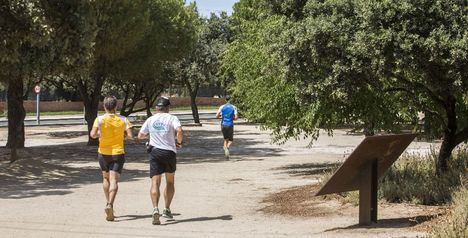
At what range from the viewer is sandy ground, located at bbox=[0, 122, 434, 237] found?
8461 mm

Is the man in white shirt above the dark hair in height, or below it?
below

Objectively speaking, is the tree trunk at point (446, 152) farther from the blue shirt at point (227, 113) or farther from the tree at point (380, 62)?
the blue shirt at point (227, 113)

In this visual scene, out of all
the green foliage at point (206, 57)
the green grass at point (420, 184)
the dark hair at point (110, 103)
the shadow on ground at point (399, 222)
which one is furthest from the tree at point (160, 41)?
the shadow on ground at point (399, 222)

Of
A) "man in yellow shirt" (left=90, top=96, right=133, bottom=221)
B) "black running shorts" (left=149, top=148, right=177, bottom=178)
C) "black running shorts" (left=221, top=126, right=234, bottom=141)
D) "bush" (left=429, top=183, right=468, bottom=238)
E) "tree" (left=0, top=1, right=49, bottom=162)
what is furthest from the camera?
"black running shorts" (left=221, top=126, right=234, bottom=141)

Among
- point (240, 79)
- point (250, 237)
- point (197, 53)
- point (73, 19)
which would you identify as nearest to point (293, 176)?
point (240, 79)

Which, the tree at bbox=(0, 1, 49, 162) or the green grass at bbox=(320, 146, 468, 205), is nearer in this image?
the green grass at bbox=(320, 146, 468, 205)

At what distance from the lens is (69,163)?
19578 millimetres

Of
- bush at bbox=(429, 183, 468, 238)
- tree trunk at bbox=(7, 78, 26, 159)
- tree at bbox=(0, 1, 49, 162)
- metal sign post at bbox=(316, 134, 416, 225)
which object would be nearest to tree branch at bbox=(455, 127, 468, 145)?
metal sign post at bbox=(316, 134, 416, 225)

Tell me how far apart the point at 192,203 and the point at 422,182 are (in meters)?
3.67

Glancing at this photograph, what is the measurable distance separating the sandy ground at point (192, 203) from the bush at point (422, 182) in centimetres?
36

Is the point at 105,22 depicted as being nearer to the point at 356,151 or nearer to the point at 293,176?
the point at 293,176

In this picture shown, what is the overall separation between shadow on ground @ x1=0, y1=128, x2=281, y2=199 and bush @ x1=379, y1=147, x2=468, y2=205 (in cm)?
605

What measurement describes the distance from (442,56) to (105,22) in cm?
1264

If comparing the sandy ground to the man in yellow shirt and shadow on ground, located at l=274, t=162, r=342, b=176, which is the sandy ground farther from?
the man in yellow shirt
